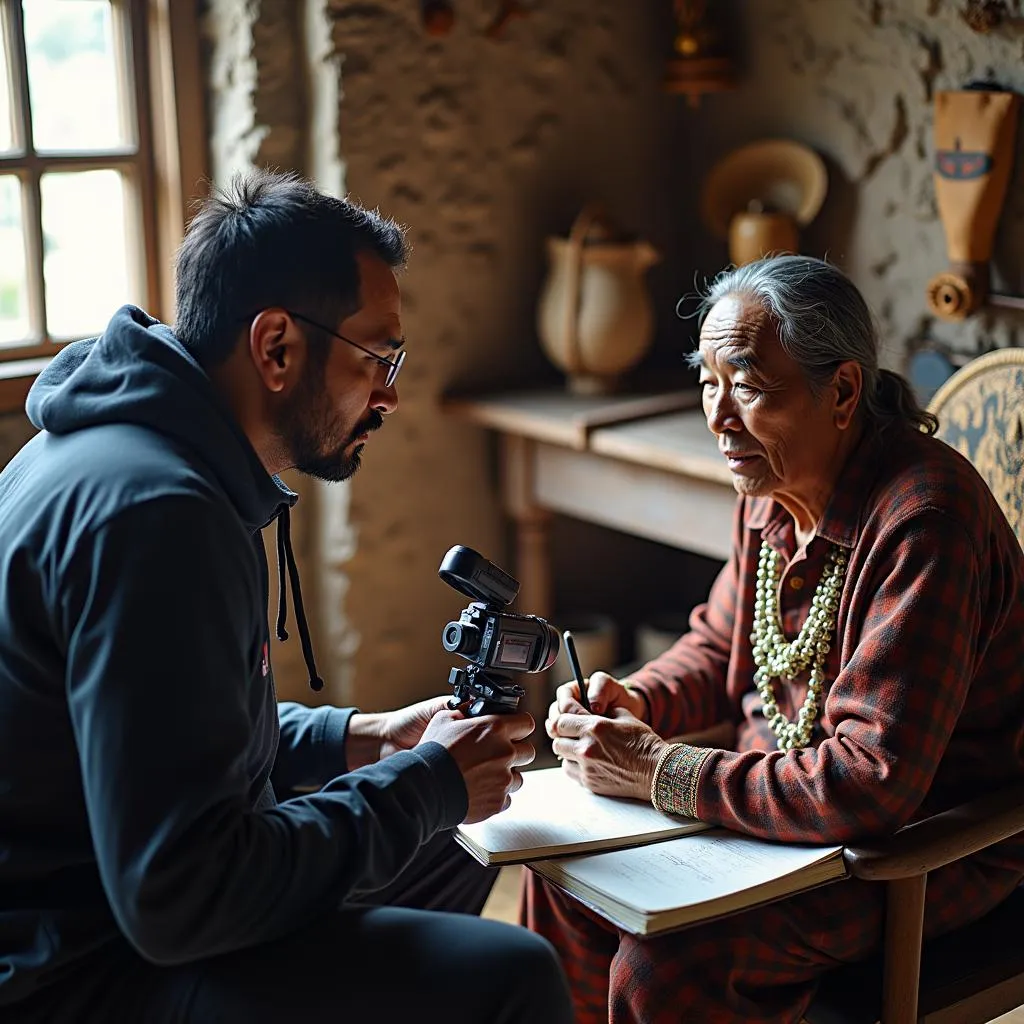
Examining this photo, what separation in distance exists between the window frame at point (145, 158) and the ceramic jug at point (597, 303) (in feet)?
2.73

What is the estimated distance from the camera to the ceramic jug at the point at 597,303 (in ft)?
10.2

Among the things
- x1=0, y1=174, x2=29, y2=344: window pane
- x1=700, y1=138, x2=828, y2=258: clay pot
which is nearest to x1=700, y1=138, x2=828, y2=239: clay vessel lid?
x1=700, y1=138, x2=828, y2=258: clay pot

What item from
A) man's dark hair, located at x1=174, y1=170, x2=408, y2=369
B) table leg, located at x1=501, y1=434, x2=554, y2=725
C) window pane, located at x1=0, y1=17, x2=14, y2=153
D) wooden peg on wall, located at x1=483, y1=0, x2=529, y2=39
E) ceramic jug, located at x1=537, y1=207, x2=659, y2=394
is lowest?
table leg, located at x1=501, y1=434, x2=554, y2=725

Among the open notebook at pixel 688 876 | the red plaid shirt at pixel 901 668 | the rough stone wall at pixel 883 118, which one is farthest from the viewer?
the rough stone wall at pixel 883 118

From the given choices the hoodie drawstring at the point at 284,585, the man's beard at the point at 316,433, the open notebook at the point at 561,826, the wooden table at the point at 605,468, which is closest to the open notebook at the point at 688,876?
the open notebook at the point at 561,826

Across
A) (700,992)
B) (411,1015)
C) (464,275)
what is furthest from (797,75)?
(411,1015)

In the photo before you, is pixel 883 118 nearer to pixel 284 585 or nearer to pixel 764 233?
pixel 764 233

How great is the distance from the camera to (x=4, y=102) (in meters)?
2.78

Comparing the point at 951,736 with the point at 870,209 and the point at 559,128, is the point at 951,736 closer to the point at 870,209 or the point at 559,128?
the point at 870,209

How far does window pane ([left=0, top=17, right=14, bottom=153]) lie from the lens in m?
2.74

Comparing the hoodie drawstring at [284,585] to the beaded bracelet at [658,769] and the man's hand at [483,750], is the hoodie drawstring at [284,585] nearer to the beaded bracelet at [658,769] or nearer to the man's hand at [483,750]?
the man's hand at [483,750]

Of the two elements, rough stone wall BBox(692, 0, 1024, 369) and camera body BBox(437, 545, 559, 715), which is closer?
camera body BBox(437, 545, 559, 715)

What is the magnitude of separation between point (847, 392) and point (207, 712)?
0.95m

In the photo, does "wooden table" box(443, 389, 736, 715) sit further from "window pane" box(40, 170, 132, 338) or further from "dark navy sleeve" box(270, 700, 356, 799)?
Result: "dark navy sleeve" box(270, 700, 356, 799)
